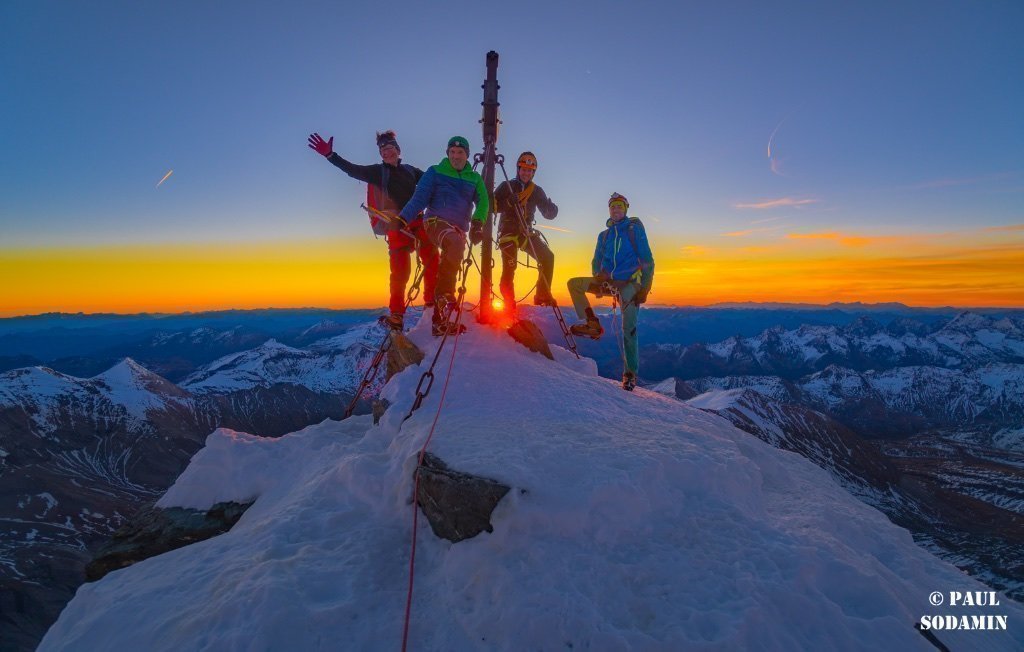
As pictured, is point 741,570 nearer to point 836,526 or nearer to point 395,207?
point 836,526

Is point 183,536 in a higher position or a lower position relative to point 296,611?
lower

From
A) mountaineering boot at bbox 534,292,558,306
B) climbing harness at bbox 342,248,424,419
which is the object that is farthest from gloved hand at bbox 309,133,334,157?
mountaineering boot at bbox 534,292,558,306

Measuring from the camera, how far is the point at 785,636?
419 centimetres

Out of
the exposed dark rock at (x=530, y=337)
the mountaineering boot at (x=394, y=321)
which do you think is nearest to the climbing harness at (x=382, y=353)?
the mountaineering boot at (x=394, y=321)

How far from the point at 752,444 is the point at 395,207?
32.4 ft

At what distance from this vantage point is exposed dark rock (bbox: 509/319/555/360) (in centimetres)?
1234

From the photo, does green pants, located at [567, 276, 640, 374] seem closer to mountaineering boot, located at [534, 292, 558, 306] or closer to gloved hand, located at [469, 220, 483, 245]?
mountaineering boot, located at [534, 292, 558, 306]

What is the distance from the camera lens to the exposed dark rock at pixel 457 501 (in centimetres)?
558

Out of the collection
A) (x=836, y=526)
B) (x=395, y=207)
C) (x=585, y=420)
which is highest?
(x=395, y=207)

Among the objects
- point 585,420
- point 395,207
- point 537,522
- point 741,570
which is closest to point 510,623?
point 537,522

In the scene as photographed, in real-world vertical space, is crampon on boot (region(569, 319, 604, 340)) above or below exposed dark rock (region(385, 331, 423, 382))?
above

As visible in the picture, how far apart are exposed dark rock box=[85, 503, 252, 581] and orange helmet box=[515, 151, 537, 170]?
34.1 feet

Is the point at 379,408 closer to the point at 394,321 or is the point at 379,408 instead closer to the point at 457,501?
the point at 394,321

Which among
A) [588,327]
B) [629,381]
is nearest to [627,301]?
[588,327]
